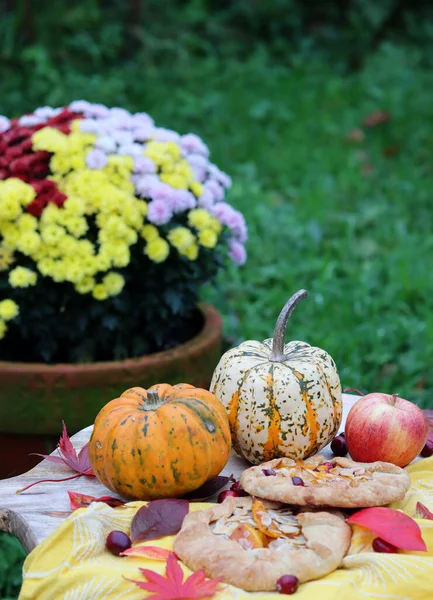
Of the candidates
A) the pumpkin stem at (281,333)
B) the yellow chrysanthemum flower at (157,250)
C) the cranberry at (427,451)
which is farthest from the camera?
the yellow chrysanthemum flower at (157,250)

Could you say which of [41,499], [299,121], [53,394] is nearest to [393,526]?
[41,499]

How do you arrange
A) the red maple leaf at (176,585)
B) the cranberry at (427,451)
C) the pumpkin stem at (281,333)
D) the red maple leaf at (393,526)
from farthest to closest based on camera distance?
1. the cranberry at (427,451)
2. the pumpkin stem at (281,333)
3. the red maple leaf at (393,526)
4. the red maple leaf at (176,585)

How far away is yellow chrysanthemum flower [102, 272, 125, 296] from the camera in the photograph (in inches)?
105

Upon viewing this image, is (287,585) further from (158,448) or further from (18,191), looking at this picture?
(18,191)

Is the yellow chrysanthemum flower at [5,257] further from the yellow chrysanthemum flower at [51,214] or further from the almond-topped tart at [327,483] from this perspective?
the almond-topped tart at [327,483]


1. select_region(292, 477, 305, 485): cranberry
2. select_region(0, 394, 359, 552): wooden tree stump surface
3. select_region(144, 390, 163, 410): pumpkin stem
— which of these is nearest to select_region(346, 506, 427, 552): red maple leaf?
select_region(292, 477, 305, 485): cranberry

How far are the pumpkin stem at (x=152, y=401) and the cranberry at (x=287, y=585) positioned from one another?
0.49m

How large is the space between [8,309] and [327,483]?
1.33m

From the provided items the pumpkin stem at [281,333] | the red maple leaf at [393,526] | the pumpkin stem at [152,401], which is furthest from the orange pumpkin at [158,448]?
the red maple leaf at [393,526]

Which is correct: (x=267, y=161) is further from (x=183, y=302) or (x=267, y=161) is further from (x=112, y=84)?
(x=183, y=302)

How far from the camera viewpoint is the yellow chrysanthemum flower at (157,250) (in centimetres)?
269

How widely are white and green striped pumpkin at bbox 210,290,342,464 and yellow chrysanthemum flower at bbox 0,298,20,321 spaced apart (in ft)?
3.04

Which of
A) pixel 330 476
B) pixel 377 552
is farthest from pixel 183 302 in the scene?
pixel 377 552

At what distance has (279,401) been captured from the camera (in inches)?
72.9
